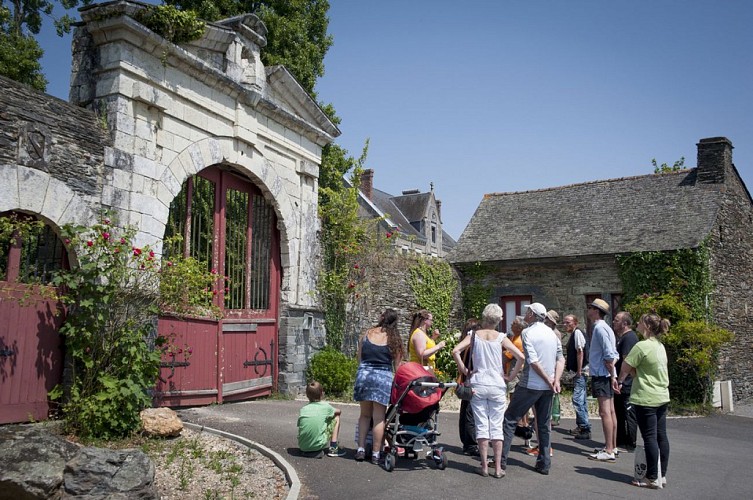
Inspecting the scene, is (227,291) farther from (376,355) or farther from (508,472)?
(508,472)

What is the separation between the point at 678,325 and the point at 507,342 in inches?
341

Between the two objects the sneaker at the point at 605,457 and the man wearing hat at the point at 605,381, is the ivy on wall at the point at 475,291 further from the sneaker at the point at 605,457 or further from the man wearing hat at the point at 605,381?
the sneaker at the point at 605,457

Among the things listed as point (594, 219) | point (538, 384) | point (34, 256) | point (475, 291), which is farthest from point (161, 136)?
point (594, 219)

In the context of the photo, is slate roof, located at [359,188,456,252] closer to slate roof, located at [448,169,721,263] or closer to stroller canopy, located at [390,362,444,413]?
slate roof, located at [448,169,721,263]

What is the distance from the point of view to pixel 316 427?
6738 mm

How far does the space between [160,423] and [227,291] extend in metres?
3.73

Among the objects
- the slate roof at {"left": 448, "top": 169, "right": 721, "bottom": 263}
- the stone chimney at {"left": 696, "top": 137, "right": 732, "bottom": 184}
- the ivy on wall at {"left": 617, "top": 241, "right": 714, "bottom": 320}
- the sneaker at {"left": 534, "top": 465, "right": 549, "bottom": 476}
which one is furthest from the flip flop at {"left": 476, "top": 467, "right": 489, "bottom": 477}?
the stone chimney at {"left": 696, "top": 137, "right": 732, "bottom": 184}

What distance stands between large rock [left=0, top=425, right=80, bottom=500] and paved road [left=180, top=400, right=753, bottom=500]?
198cm

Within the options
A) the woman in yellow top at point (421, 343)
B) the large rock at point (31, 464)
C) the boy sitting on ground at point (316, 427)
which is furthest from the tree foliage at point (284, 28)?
the large rock at point (31, 464)

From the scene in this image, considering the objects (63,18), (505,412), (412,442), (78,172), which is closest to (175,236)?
(78,172)

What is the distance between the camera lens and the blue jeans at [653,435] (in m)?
6.18

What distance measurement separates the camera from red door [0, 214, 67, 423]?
7.00 metres

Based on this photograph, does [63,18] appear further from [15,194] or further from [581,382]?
[581,382]

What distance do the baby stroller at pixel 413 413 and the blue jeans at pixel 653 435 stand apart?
1862 millimetres
